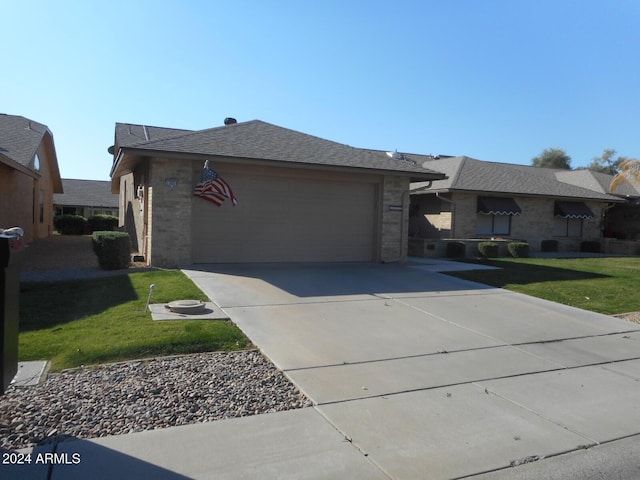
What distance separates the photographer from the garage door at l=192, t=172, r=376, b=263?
46.3 feet

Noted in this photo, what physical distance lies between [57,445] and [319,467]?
1993 millimetres

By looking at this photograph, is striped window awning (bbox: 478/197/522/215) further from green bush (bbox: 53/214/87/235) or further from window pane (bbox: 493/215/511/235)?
green bush (bbox: 53/214/87/235)

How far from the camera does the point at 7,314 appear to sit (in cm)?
350

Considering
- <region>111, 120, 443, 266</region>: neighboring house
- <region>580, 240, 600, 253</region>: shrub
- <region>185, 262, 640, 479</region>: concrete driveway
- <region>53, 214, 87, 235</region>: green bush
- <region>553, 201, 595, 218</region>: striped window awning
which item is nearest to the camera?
<region>185, 262, 640, 479</region>: concrete driveway

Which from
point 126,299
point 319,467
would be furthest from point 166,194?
point 319,467

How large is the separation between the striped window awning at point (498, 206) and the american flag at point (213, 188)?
579 inches

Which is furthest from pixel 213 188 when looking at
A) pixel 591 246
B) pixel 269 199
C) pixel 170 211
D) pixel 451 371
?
pixel 591 246

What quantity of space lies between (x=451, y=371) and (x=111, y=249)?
377 inches

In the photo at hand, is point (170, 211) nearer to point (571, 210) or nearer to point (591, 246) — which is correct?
point (571, 210)

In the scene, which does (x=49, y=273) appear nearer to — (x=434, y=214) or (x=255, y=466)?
(x=255, y=466)

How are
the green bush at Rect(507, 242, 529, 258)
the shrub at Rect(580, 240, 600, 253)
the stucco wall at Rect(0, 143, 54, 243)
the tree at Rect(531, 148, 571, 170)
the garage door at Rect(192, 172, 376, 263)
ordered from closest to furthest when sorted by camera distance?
the garage door at Rect(192, 172, 376, 263) < the stucco wall at Rect(0, 143, 54, 243) < the green bush at Rect(507, 242, 529, 258) < the shrub at Rect(580, 240, 600, 253) < the tree at Rect(531, 148, 571, 170)

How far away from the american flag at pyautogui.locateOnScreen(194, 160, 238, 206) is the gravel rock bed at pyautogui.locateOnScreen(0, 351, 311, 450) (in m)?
7.42

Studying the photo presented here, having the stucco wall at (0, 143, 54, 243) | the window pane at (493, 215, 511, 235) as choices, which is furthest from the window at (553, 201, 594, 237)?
the stucco wall at (0, 143, 54, 243)

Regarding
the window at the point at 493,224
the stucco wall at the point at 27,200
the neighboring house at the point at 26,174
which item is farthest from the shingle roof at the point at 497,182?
the stucco wall at the point at 27,200
